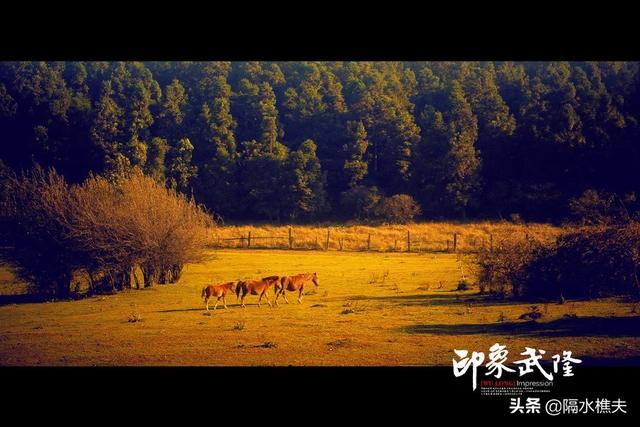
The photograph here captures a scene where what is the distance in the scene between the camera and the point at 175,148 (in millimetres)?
28812

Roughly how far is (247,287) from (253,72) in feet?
87.2

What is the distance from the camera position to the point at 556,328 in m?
12.7

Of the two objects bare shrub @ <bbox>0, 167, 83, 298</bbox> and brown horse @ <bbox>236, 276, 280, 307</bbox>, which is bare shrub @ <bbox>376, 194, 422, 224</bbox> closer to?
brown horse @ <bbox>236, 276, 280, 307</bbox>

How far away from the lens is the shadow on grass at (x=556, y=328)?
12.3m

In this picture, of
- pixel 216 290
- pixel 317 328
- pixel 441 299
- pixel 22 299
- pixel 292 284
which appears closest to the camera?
pixel 317 328

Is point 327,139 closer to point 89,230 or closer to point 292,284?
point 89,230

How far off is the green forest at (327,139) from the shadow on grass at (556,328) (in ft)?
31.9

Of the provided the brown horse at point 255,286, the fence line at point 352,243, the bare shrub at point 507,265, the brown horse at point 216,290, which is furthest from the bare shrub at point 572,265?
the fence line at point 352,243

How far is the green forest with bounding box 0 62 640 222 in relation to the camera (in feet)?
86.3

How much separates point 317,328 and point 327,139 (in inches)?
965

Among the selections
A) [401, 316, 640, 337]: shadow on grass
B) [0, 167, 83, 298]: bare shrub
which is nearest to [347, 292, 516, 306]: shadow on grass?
[401, 316, 640, 337]: shadow on grass

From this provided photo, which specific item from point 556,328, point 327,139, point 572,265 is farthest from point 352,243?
point 556,328
